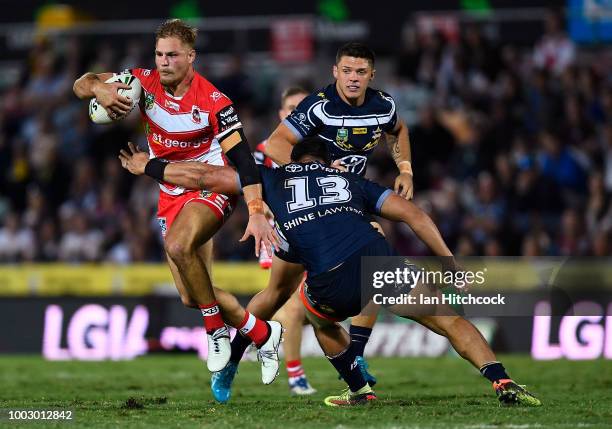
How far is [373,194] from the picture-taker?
8539 mm

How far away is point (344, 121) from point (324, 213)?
1651mm

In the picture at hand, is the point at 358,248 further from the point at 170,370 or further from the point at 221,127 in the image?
the point at 170,370

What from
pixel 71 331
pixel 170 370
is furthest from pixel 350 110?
pixel 71 331

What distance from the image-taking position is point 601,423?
25.1 feet

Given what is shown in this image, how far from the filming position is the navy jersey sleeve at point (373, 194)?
8484mm

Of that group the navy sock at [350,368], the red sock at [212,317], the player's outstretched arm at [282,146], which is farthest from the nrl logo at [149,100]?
the navy sock at [350,368]

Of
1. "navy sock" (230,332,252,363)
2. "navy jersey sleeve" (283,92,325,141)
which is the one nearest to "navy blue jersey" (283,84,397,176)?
"navy jersey sleeve" (283,92,325,141)

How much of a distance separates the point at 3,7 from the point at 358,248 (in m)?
17.6

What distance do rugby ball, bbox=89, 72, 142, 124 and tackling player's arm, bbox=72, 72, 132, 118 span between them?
4cm

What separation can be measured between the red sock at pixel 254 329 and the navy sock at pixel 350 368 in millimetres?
678

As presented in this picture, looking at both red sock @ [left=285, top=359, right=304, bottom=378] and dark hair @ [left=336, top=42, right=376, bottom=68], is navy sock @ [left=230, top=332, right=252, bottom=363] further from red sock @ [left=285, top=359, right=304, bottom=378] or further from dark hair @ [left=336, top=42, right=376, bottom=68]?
dark hair @ [left=336, top=42, right=376, bottom=68]

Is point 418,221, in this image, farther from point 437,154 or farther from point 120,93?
point 437,154

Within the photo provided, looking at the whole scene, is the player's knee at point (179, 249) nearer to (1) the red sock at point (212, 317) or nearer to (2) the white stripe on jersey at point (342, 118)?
(1) the red sock at point (212, 317)

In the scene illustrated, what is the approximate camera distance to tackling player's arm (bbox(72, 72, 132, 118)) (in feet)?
29.9
